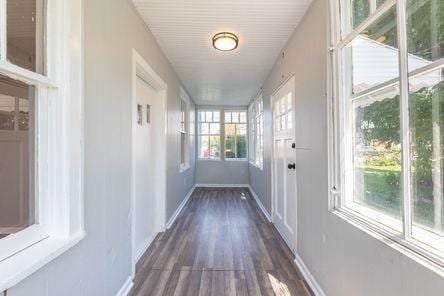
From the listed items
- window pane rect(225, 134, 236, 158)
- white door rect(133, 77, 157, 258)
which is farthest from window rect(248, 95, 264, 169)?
white door rect(133, 77, 157, 258)

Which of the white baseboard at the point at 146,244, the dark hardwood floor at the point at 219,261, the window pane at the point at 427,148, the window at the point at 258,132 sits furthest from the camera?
the window at the point at 258,132

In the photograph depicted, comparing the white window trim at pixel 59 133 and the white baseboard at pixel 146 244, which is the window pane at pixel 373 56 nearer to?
the white window trim at pixel 59 133

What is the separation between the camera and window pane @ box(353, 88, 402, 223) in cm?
132

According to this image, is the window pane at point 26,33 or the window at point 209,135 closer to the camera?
the window pane at point 26,33

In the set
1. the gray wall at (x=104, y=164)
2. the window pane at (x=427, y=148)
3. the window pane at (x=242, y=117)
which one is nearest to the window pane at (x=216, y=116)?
the window pane at (x=242, y=117)

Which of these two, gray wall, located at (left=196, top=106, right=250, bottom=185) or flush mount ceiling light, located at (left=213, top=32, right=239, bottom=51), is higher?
flush mount ceiling light, located at (left=213, top=32, right=239, bottom=51)

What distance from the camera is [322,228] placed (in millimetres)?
2045

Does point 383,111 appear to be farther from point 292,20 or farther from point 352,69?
point 292,20

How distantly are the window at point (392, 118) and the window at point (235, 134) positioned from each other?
5.92m

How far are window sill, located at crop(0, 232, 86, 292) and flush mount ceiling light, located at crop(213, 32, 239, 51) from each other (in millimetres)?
2309

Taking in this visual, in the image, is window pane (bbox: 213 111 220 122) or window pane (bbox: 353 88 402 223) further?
window pane (bbox: 213 111 220 122)

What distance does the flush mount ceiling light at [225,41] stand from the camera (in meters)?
2.81

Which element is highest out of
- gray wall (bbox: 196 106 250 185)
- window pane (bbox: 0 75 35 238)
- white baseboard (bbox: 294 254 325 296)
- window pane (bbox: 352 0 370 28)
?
window pane (bbox: 352 0 370 28)

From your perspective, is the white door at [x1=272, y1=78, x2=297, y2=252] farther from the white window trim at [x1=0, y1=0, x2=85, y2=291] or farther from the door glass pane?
the door glass pane
